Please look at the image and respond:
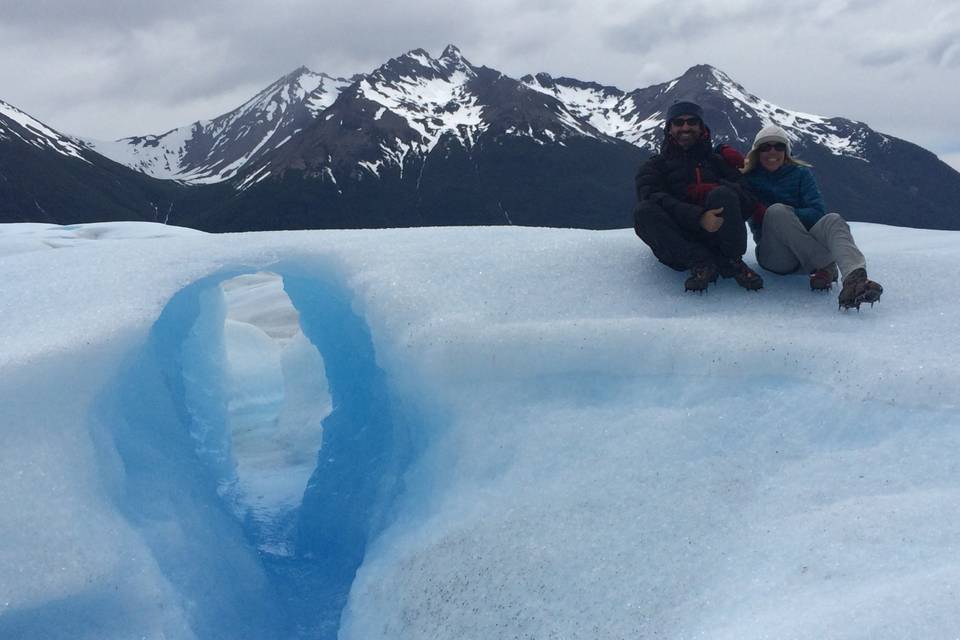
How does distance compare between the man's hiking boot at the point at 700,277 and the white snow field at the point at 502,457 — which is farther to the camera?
the man's hiking boot at the point at 700,277

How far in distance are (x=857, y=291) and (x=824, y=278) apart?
399mm

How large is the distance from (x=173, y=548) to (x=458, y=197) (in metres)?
116

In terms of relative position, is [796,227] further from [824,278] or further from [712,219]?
[712,219]

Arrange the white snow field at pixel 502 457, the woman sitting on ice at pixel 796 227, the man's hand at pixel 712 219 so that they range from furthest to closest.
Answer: the man's hand at pixel 712 219 < the woman sitting on ice at pixel 796 227 < the white snow field at pixel 502 457

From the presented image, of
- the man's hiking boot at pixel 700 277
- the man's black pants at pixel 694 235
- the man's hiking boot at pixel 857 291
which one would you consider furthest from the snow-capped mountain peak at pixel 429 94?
the man's hiking boot at pixel 857 291

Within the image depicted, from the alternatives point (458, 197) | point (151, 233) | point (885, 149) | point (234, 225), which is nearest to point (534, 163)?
point (458, 197)

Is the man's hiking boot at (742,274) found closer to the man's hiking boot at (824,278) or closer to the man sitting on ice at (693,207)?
the man sitting on ice at (693,207)

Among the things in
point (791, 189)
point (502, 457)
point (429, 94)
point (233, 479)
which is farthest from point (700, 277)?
point (429, 94)

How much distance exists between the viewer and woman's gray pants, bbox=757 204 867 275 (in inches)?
163

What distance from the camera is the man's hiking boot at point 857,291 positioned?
155 inches

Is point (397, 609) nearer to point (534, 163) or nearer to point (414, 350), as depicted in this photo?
point (414, 350)

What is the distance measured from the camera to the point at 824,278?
4.33 meters

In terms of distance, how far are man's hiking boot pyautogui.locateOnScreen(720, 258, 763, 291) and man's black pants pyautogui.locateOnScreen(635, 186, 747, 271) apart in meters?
0.04

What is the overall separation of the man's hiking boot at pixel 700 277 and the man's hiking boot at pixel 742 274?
18 centimetres
